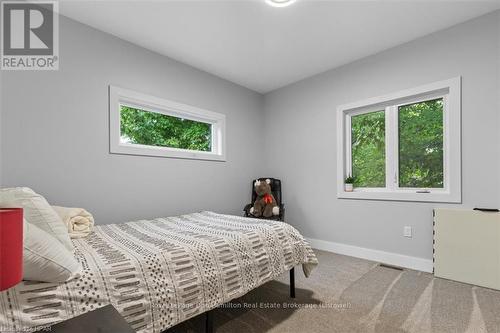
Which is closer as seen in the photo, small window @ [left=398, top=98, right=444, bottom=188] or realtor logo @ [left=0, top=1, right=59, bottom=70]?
realtor logo @ [left=0, top=1, right=59, bottom=70]

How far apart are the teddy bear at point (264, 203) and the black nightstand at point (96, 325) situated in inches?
103

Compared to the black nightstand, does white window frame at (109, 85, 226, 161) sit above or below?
above

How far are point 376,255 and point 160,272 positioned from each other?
8.95 feet

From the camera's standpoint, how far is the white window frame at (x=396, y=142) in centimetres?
252

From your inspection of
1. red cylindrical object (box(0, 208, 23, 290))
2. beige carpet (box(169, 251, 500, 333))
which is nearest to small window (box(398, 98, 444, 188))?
beige carpet (box(169, 251, 500, 333))

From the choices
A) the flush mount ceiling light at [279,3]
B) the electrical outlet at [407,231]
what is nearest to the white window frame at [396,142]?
the electrical outlet at [407,231]

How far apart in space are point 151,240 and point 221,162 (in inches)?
80.5

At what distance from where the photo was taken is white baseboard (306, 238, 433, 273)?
8.86 ft

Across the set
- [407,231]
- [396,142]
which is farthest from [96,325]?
[396,142]

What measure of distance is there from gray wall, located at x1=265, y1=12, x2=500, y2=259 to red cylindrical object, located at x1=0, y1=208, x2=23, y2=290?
3.28 metres

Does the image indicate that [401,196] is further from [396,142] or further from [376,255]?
[376,255]

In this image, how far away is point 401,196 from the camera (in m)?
2.86

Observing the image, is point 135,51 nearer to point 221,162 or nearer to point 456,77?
point 221,162

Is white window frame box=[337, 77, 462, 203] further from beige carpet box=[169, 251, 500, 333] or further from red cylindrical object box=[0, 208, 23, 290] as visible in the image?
red cylindrical object box=[0, 208, 23, 290]
